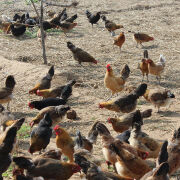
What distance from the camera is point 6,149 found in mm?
6340

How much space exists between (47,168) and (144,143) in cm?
201

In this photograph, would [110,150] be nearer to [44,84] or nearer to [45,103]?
[45,103]

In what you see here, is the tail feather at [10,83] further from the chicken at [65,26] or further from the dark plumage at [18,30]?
the chicken at [65,26]

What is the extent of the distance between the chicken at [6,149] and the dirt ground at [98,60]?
1.17m

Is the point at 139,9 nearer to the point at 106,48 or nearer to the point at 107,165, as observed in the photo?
the point at 106,48

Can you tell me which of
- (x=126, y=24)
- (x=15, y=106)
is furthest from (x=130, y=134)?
(x=126, y=24)

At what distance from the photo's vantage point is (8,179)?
6.50 meters

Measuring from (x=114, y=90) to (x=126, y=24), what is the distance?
7.99 metres

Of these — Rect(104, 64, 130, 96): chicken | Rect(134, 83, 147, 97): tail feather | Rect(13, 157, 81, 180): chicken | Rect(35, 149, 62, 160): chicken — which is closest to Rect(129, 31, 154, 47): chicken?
Rect(104, 64, 130, 96): chicken

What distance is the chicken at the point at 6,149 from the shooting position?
20.1ft

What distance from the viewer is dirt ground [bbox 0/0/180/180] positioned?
9.11 metres

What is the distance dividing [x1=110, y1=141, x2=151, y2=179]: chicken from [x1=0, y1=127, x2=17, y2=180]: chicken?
178cm

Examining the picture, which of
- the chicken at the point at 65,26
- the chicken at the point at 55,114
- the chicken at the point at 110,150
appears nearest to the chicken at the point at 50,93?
the chicken at the point at 55,114

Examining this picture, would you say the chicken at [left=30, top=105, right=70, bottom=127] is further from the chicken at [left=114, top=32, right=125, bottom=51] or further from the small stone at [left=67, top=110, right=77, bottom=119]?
the chicken at [left=114, top=32, right=125, bottom=51]
